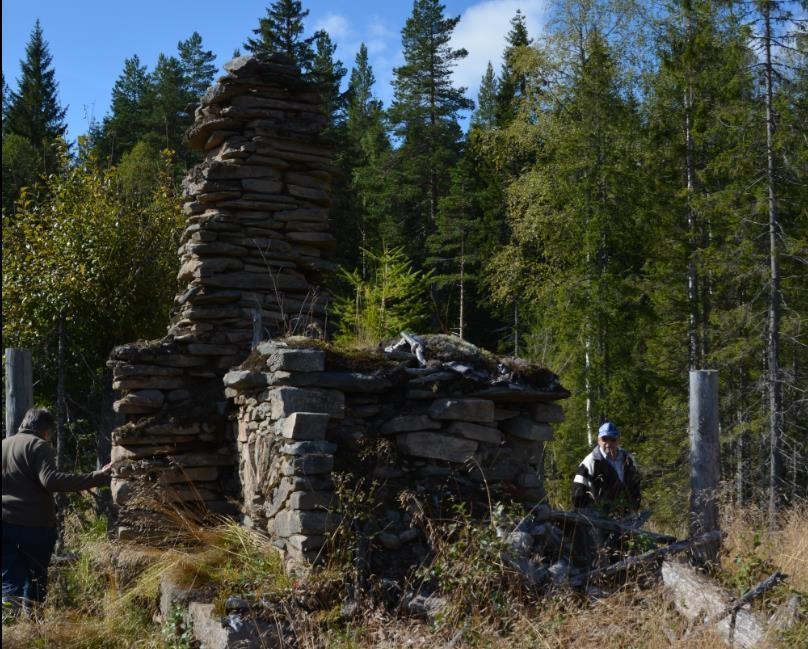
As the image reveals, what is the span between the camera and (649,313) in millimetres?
18875

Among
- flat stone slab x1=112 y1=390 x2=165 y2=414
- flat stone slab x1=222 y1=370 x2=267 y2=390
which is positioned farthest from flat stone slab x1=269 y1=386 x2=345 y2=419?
flat stone slab x1=112 y1=390 x2=165 y2=414

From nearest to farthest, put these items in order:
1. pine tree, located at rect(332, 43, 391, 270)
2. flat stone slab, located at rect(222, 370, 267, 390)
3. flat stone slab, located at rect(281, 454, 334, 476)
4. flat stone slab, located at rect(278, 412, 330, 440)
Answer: flat stone slab, located at rect(281, 454, 334, 476) → flat stone slab, located at rect(278, 412, 330, 440) → flat stone slab, located at rect(222, 370, 267, 390) → pine tree, located at rect(332, 43, 391, 270)

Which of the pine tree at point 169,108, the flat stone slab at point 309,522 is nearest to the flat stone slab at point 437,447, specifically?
the flat stone slab at point 309,522

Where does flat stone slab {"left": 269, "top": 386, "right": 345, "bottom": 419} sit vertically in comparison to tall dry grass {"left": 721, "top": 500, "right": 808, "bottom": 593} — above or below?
above

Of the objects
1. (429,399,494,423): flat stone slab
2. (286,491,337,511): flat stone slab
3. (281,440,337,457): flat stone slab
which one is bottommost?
(286,491,337,511): flat stone slab

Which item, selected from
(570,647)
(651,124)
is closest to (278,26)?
(651,124)

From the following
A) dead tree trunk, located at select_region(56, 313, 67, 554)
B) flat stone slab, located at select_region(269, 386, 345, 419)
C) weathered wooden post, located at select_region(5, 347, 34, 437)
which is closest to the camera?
flat stone slab, located at select_region(269, 386, 345, 419)

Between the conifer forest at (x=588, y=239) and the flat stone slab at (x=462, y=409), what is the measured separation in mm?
1160

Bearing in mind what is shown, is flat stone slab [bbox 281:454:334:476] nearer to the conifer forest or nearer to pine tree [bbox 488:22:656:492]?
the conifer forest

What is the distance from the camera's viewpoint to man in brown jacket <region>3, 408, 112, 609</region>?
626cm

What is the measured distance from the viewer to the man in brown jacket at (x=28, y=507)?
626 cm

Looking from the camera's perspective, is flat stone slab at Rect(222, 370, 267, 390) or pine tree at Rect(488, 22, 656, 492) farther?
pine tree at Rect(488, 22, 656, 492)

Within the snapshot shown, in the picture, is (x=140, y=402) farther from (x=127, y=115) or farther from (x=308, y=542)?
(x=127, y=115)

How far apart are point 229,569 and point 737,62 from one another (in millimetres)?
12828
